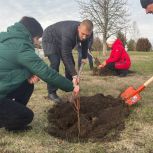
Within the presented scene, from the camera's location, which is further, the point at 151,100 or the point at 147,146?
the point at 151,100

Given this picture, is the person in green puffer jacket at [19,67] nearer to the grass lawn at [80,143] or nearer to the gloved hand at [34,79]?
the gloved hand at [34,79]

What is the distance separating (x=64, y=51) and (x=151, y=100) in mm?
2173

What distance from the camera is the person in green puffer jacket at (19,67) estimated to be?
14.9 feet

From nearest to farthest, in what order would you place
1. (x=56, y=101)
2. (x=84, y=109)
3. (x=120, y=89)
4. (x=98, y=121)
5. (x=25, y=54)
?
1. (x=25, y=54)
2. (x=98, y=121)
3. (x=84, y=109)
4. (x=56, y=101)
5. (x=120, y=89)

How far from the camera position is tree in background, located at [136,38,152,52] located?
5219cm

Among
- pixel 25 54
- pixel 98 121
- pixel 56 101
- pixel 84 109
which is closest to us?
pixel 25 54

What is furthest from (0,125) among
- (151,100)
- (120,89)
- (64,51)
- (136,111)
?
A: (120,89)

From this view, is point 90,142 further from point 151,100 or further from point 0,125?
point 151,100

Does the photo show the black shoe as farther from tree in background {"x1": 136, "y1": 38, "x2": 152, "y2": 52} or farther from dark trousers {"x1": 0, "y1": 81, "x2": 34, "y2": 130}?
tree in background {"x1": 136, "y1": 38, "x2": 152, "y2": 52}

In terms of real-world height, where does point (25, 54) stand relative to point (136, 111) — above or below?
above

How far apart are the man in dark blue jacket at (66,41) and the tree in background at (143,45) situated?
45.7 m

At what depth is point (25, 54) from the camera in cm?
448

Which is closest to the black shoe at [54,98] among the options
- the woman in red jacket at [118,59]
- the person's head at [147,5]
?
the person's head at [147,5]

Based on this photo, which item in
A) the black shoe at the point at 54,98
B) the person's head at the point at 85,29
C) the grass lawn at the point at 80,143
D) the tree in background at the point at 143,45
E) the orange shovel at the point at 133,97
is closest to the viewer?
the grass lawn at the point at 80,143
